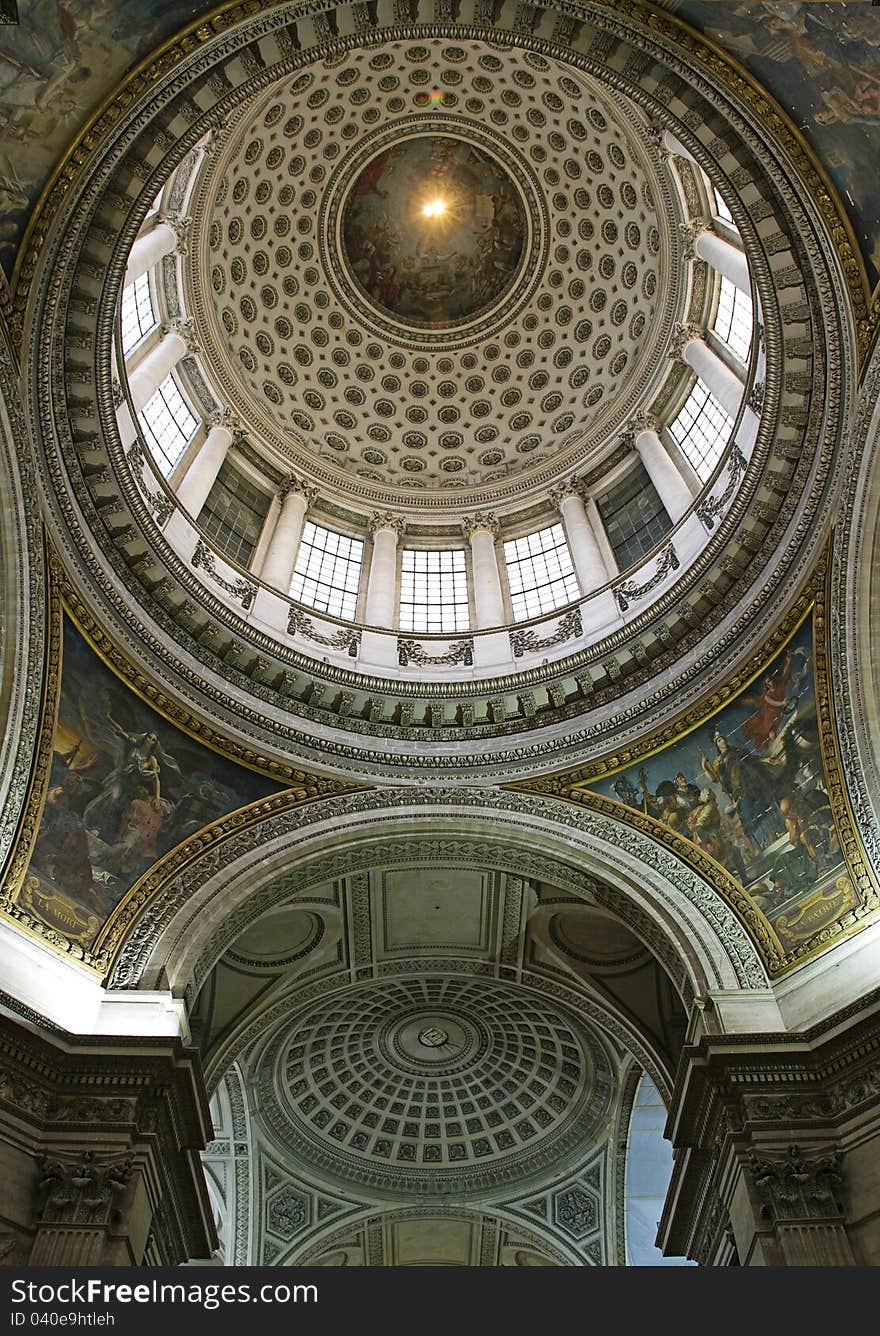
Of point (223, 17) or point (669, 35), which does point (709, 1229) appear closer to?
point (669, 35)

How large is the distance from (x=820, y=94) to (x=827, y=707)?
26.8 feet

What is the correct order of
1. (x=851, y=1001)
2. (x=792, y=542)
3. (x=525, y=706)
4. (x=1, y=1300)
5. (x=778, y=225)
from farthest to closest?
(x=525, y=706), (x=792, y=542), (x=778, y=225), (x=851, y=1001), (x=1, y=1300)

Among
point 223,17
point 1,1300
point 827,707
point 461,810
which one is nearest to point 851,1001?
point 827,707

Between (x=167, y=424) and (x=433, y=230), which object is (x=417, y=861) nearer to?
(x=167, y=424)

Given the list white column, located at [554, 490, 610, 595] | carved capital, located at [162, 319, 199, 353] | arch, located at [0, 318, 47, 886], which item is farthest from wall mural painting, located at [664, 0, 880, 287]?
carved capital, located at [162, 319, 199, 353]

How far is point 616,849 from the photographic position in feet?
52.1

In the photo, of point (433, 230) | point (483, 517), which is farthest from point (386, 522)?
point (433, 230)

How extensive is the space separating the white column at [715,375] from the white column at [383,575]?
8.43 metres

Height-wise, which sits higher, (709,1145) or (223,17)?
(223,17)

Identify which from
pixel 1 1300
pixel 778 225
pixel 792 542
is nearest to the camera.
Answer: pixel 1 1300

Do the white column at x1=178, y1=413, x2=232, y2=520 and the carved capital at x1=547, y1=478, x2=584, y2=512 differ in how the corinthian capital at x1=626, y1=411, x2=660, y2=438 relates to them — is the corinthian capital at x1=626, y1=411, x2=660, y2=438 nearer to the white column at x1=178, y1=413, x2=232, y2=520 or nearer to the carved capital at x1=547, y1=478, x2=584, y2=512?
the carved capital at x1=547, y1=478, x2=584, y2=512

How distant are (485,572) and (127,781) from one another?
11.8m

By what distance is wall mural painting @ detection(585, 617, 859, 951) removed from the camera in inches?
558

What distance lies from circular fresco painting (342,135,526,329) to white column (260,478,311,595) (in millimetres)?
8562
